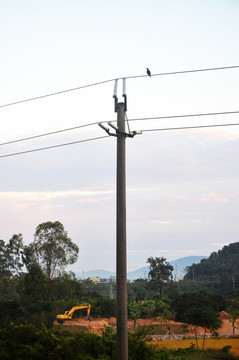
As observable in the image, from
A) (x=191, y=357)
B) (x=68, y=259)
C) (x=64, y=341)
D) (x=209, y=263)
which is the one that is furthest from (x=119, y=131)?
(x=209, y=263)

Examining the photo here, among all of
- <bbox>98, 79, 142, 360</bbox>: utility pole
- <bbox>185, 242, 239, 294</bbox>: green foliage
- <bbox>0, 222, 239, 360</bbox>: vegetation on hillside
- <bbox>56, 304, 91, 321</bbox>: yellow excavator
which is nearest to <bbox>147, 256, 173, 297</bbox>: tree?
<bbox>0, 222, 239, 360</bbox>: vegetation on hillside

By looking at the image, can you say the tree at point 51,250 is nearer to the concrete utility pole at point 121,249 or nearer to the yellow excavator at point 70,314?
the yellow excavator at point 70,314

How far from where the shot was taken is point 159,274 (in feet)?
182

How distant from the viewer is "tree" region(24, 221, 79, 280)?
124 ft

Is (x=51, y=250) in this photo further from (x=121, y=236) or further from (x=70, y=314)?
(x=121, y=236)

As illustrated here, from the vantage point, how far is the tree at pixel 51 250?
124 feet

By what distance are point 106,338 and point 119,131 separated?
28.0 ft

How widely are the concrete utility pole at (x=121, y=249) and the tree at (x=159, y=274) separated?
47817 mm

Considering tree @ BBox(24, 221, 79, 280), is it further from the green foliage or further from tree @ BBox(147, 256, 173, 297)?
the green foliage

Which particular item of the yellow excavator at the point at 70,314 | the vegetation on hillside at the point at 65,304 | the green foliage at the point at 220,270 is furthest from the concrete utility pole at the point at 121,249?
the green foliage at the point at 220,270

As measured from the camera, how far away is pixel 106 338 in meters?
14.7

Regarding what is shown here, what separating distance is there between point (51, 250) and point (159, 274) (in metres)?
21.5

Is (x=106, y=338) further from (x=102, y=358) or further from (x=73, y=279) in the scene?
(x=73, y=279)

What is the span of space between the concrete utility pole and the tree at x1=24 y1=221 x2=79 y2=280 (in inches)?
1192
